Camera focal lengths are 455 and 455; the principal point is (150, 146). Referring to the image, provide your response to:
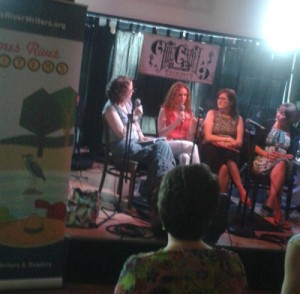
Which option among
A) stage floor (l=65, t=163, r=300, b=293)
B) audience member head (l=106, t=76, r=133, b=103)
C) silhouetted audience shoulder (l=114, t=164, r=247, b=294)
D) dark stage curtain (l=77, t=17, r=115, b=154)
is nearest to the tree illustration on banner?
stage floor (l=65, t=163, r=300, b=293)

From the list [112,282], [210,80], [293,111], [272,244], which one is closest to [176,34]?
[210,80]

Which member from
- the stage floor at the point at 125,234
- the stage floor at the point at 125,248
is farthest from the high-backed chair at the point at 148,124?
the stage floor at the point at 125,248

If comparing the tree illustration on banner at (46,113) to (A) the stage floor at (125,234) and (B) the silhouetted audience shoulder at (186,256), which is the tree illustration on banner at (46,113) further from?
(B) the silhouetted audience shoulder at (186,256)

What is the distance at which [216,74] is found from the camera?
16.2 ft

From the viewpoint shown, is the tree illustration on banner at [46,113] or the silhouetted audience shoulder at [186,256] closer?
the silhouetted audience shoulder at [186,256]

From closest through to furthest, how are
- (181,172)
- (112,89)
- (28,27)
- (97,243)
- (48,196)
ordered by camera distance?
(181,172), (28,27), (48,196), (97,243), (112,89)

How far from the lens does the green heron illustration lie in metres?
2.60

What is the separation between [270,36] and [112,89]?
4.96 ft

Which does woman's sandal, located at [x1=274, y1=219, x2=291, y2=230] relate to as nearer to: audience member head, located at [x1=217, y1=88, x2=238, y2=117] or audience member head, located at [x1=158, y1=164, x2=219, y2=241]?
audience member head, located at [x1=217, y1=88, x2=238, y2=117]

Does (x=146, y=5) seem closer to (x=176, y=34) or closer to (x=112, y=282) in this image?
(x=176, y=34)

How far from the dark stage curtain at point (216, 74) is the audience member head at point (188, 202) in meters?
3.68

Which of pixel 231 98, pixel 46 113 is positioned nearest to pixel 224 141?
pixel 231 98

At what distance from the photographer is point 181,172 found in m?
1.28

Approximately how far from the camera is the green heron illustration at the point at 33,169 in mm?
2600
